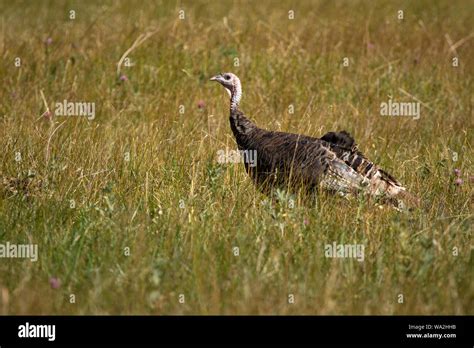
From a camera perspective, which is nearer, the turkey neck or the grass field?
the grass field

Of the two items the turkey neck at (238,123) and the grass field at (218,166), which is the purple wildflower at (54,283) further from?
the turkey neck at (238,123)

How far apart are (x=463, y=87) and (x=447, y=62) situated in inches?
28.3

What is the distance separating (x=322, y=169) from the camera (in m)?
6.63

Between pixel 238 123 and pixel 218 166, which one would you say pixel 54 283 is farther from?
pixel 238 123

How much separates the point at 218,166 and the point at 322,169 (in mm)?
760

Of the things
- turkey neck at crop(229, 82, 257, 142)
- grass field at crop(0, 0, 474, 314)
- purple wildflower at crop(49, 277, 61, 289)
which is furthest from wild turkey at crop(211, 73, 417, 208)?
purple wildflower at crop(49, 277, 61, 289)

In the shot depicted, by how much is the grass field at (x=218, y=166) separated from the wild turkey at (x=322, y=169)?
0.17 meters

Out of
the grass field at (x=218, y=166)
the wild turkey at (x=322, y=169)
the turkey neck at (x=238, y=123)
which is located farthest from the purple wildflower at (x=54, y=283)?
the turkey neck at (x=238, y=123)

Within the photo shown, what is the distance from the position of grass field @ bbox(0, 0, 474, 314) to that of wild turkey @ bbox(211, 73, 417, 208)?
17cm

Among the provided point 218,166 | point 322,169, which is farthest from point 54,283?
point 322,169

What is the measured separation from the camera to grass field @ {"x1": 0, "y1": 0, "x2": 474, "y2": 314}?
16.5 feet

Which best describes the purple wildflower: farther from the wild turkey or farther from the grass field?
the wild turkey

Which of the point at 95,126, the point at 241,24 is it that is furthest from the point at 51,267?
the point at 241,24

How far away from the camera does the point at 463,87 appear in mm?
9969
